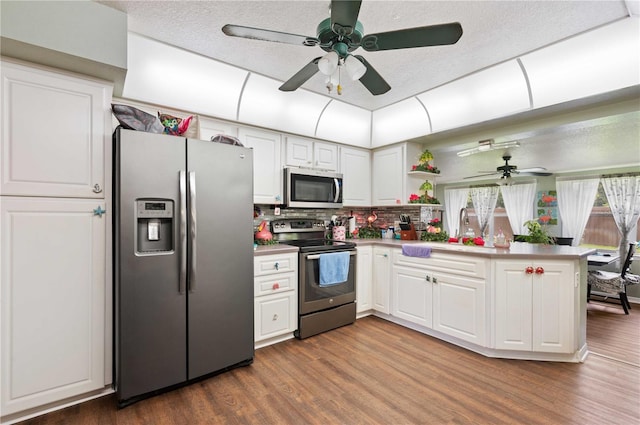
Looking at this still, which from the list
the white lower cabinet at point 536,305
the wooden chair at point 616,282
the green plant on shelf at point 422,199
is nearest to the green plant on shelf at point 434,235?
the green plant on shelf at point 422,199

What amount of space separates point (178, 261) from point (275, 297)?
1.09 meters

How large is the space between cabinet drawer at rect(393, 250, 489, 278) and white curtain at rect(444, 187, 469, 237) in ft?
13.8

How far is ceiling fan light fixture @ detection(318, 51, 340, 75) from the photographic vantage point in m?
1.79

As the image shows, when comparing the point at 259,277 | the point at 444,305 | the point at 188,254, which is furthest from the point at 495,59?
the point at 188,254

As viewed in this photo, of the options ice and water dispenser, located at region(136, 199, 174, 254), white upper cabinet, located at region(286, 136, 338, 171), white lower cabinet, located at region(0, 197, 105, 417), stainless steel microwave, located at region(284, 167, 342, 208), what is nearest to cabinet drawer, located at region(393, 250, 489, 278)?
stainless steel microwave, located at region(284, 167, 342, 208)

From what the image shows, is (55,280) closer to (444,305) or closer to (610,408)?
(444,305)

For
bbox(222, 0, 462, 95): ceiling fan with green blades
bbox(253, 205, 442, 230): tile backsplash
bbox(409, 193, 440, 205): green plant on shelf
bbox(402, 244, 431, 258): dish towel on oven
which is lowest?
bbox(402, 244, 431, 258): dish towel on oven

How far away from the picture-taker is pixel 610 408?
194 centimetres

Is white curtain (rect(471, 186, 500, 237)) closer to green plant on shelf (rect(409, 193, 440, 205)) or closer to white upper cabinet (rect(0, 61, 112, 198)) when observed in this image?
green plant on shelf (rect(409, 193, 440, 205))

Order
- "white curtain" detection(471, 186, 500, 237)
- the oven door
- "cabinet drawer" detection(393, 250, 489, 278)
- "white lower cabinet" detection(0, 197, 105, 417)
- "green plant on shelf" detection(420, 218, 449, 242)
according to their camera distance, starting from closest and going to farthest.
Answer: "white lower cabinet" detection(0, 197, 105, 417) < "cabinet drawer" detection(393, 250, 489, 278) < the oven door < "green plant on shelf" detection(420, 218, 449, 242) < "white curtain" detection(471, 186, 500, 237)

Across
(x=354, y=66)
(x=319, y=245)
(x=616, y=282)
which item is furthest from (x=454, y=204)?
(x=354, y=66)

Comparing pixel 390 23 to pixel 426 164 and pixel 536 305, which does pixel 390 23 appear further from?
pixel 536 305

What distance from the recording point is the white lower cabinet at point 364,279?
3.63m

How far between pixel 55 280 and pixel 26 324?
0.94ft
